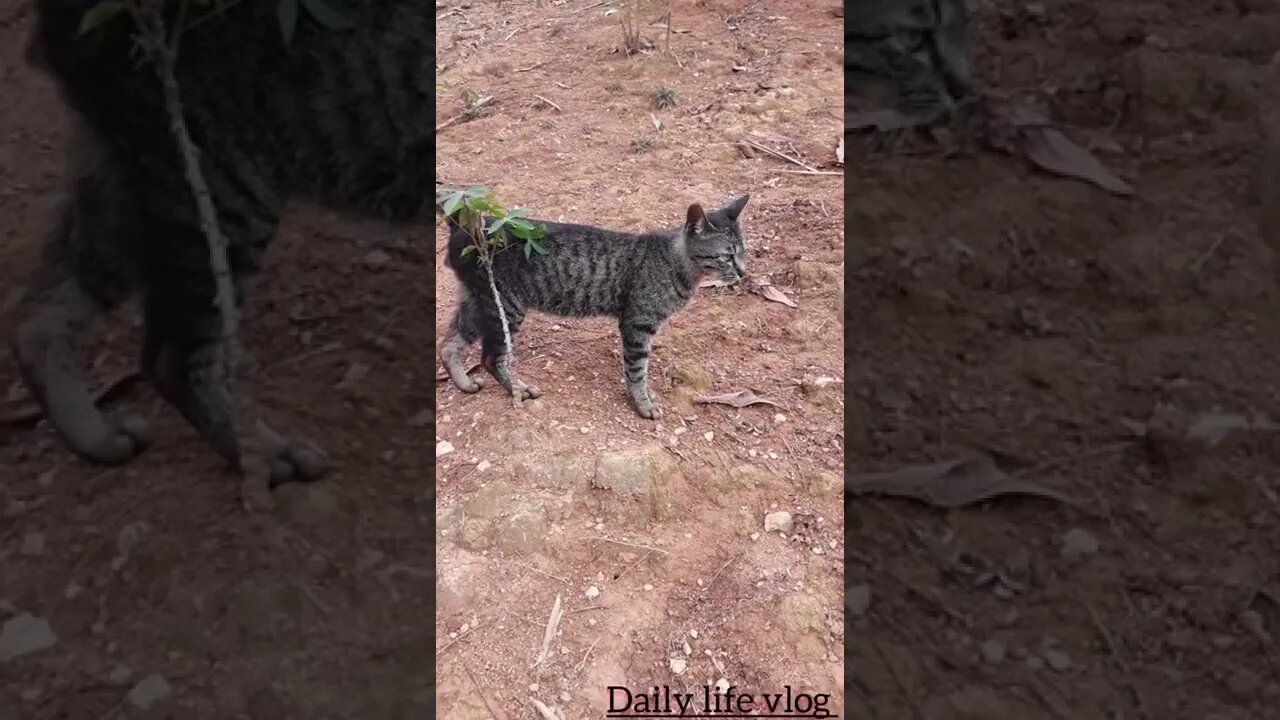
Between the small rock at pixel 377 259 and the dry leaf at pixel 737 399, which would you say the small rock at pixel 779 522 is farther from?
the small rock at pixel 377 259

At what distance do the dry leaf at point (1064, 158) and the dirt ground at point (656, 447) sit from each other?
0.67 meters

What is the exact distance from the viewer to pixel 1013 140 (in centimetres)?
321

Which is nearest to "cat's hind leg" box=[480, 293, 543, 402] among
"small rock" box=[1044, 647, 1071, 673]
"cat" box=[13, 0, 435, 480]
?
"cat" box=[13, 0, 435, 480]

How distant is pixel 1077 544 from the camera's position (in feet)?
6.88

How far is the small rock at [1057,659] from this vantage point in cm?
188

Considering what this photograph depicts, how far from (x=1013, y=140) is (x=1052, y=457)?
1392 mm

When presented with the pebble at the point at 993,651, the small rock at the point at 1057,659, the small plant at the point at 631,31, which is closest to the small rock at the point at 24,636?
the pebble at the point at 993,651

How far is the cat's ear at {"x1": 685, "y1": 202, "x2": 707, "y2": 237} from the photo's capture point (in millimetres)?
2502

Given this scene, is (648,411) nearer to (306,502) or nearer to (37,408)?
(306,502)

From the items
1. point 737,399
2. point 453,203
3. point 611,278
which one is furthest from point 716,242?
point 453,203

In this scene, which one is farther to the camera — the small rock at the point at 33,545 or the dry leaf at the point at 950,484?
the dry leaf at the point at 950,484

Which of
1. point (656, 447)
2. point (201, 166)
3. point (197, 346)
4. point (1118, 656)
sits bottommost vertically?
point (1118, 656)

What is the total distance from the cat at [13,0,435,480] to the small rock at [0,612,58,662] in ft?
1.37

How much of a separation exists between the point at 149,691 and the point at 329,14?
1.42 meters
